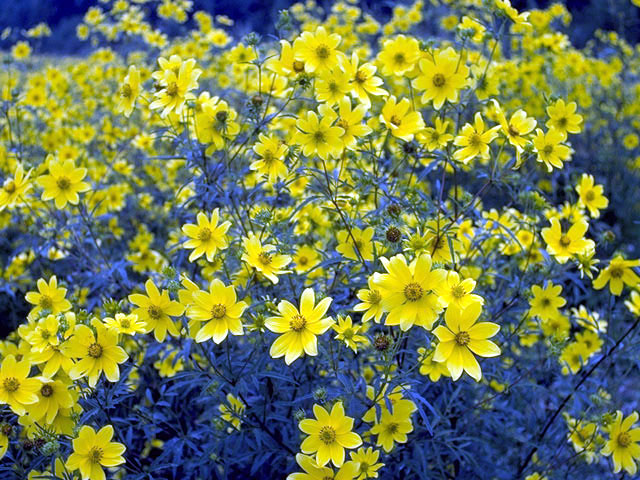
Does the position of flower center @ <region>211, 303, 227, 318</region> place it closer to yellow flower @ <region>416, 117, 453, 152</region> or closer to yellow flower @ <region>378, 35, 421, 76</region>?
yellow flower @ <region>416, 117, 453, 152</region>

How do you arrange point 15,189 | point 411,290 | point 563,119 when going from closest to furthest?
point 411,290
point 563,119
point 15,189

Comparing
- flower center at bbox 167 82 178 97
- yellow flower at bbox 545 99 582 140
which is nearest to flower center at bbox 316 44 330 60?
flower center at bbox 167 82 178 97

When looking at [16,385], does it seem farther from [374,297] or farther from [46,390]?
[374,297]

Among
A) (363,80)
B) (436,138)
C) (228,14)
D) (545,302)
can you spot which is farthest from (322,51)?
Result: (228,14)

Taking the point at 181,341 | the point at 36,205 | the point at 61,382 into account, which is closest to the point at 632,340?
the point at 181,341

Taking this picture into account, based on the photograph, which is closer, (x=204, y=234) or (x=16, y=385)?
(x=16, y=385)
